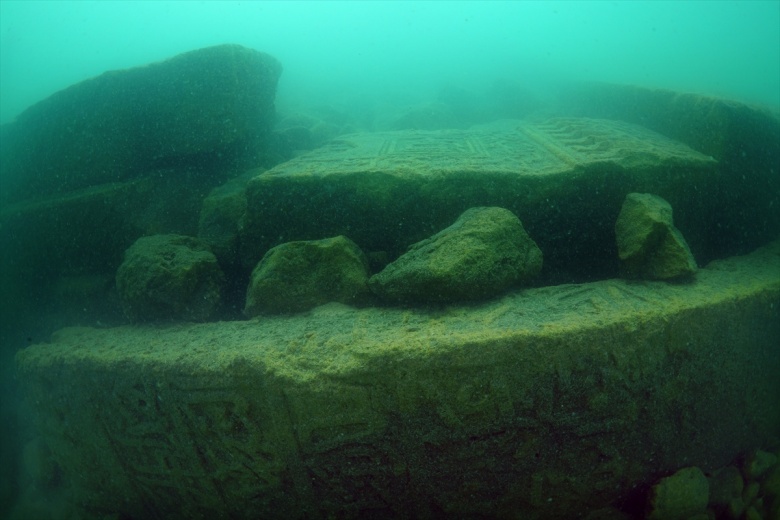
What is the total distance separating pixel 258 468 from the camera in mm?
2316

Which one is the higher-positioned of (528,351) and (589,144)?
(589,144)

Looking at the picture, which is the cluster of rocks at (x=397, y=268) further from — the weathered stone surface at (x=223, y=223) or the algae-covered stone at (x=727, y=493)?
the algae-covered stone at (x=727, y=493)

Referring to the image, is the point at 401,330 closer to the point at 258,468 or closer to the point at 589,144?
the point at 258,468

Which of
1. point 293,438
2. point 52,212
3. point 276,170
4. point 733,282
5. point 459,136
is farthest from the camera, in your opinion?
point 459,136

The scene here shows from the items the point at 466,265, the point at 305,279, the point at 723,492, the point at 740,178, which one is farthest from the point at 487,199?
the point at 723,492

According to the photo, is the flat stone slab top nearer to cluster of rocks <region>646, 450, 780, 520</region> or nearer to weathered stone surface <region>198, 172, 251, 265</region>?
weathered stone surface <region>198, 172, 251, 265</region>

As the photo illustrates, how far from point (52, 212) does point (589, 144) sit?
18.7 ft

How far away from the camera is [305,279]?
276 cm

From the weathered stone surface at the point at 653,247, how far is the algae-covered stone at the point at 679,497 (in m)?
1.17

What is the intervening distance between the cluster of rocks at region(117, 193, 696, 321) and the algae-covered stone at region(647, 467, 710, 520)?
1.17 metres

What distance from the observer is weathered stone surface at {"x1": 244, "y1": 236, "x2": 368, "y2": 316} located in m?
2.72

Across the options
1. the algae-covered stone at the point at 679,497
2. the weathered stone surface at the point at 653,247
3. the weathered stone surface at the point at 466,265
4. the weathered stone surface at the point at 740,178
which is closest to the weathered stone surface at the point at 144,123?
the weathered stone surface at the point at 466,265

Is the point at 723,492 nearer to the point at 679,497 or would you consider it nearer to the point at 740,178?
the point at 679,497

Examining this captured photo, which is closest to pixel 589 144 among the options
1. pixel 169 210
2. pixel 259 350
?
pixel 259 350
